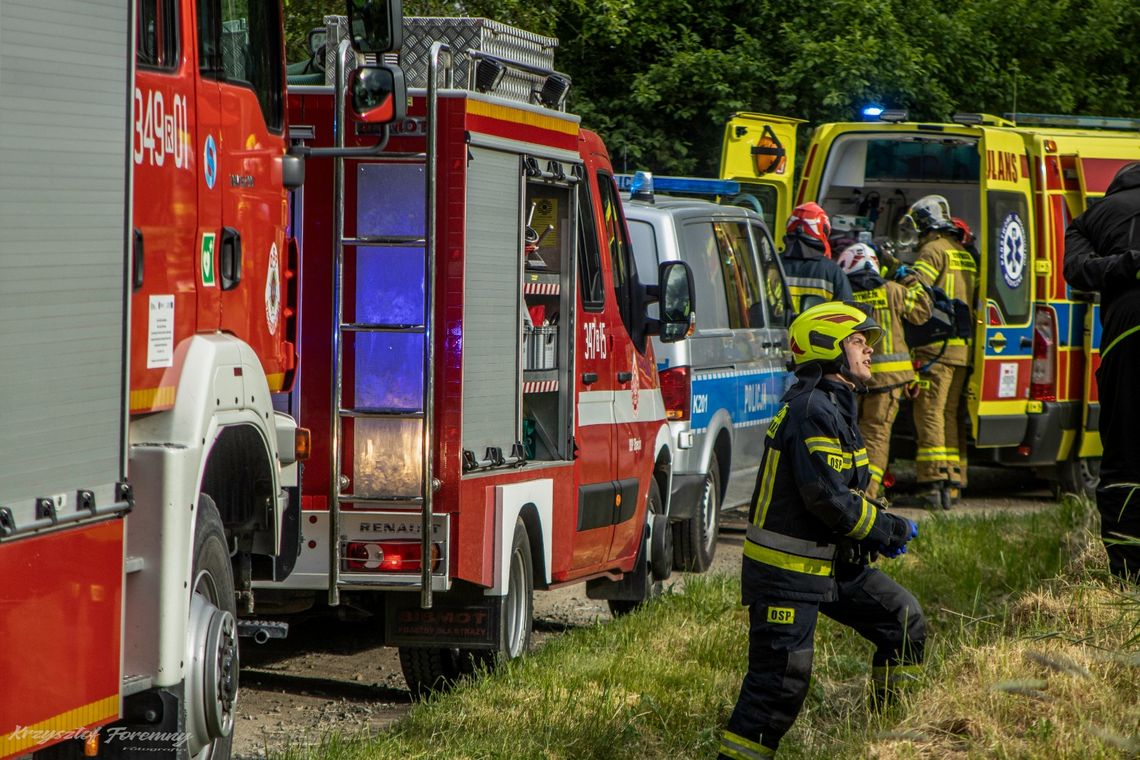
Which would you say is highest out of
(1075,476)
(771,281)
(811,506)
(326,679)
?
(771,281)

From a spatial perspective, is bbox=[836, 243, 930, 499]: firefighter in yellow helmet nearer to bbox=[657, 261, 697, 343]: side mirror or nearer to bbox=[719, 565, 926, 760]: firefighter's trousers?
bbox=[657, 261, 697, 343]: side mirror

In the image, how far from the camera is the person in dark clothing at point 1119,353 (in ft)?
23.3

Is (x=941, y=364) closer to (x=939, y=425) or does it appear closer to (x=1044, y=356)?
(x=939, y=425)

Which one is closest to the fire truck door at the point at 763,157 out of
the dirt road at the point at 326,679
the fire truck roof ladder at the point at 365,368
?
the dirt road at the point at 326,679

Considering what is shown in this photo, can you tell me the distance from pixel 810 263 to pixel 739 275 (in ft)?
2.92

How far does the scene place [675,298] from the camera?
360 inches

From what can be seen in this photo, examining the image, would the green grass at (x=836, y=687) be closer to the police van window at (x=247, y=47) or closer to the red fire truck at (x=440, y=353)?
the red fire truck at (x=440, y=353)

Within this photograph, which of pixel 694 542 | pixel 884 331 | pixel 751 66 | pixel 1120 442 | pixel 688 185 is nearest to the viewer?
pixel 1120 442

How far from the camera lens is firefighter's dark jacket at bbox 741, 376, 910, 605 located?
5371 millimetres

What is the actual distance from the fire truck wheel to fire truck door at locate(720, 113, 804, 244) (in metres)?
10.0

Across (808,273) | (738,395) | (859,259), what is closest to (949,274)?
(859,259)

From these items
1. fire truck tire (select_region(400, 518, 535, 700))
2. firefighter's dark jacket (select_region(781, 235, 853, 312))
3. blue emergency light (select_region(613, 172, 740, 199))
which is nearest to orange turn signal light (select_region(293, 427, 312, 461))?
fire truck tire (select_region(400, 518, 535, 700))

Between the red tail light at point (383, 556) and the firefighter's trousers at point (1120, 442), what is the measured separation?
8.99 ft

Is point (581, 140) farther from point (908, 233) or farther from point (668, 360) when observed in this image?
point (908, 233)
